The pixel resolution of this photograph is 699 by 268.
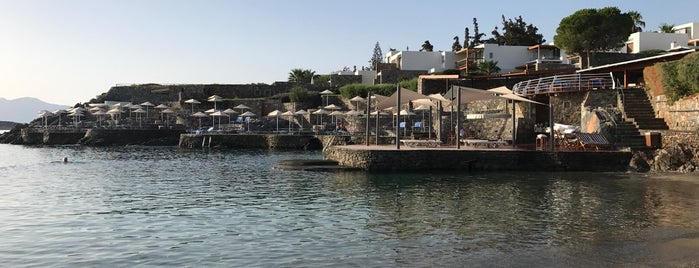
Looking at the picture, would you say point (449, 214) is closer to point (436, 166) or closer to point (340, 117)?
point (436, 166)

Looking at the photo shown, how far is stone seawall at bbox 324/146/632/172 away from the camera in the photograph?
25.5 metres

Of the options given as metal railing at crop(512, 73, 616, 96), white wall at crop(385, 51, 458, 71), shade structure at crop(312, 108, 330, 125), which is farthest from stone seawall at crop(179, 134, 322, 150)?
white wall at crop(385, 51, 458, 71)

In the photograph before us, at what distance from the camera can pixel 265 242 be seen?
474 inches

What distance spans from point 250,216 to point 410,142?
14640mm

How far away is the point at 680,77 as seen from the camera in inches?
1081

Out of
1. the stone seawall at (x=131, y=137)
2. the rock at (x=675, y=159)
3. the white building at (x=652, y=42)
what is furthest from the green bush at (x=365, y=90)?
the rock at (x=675, y=159)

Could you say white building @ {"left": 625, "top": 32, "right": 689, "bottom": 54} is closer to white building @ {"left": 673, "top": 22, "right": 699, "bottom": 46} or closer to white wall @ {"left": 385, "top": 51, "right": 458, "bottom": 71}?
white building @ {"left": 673, "top": 22, "right": 699, "bottom": 46}

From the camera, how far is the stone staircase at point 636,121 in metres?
27.1

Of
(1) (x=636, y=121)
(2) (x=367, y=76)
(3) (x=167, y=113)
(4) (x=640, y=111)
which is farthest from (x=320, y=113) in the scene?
(1) (x=636, y=121)

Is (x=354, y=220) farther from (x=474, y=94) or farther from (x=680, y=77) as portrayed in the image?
(x=680, y=77)

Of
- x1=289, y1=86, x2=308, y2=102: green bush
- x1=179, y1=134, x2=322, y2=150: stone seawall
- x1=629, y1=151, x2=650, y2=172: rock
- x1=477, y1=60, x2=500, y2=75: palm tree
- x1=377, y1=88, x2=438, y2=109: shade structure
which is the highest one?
x1=477, y1=60, x2=500, y2=75: palm tree

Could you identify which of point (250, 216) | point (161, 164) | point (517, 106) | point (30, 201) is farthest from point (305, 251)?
point (517, 106)

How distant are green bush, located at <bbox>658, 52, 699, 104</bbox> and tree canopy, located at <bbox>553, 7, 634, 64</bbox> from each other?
2554cm

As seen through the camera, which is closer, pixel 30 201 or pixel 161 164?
pixel 30 201
